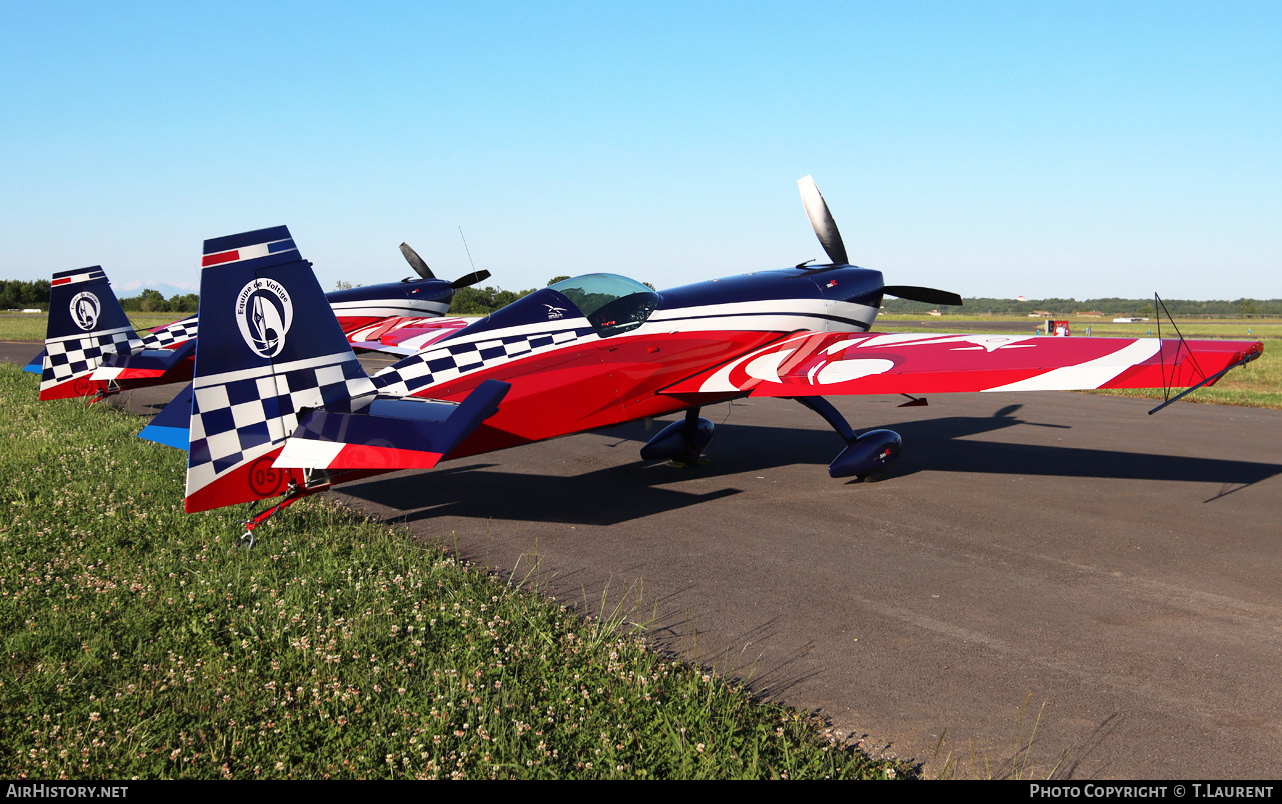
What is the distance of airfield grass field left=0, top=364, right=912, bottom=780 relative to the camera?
313cm

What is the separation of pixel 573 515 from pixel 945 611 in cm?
360

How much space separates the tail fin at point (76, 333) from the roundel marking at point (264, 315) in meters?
8.62

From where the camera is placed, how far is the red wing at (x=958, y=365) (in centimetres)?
688

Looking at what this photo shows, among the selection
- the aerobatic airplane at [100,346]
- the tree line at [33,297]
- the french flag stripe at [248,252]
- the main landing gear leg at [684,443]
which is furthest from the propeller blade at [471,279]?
the tree line at [33,297]

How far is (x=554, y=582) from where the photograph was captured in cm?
552

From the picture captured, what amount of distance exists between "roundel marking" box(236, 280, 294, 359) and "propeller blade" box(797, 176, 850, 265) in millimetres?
7828

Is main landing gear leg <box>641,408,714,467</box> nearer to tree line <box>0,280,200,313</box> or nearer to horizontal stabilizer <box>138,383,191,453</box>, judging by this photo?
horizontal stabilizer <box>138,383,191,453</box>

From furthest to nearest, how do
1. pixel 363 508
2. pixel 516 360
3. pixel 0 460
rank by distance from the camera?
pixel 0 460, pixel 363 508, pixel 516 360

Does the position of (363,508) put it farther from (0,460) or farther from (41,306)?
(41,306)

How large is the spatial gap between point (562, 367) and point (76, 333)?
9.71m

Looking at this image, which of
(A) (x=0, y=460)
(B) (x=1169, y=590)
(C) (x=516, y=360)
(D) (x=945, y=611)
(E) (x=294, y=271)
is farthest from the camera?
(A) (x=0, y=460)

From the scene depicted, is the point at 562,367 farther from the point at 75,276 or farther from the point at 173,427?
the point at 75,276

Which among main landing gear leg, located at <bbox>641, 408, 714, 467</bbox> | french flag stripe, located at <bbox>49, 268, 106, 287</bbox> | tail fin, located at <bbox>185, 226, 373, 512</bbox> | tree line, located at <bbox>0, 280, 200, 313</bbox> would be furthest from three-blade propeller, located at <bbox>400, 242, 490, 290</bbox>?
tree line, located at <bbox>0, 280, 200, 313</bbox>
